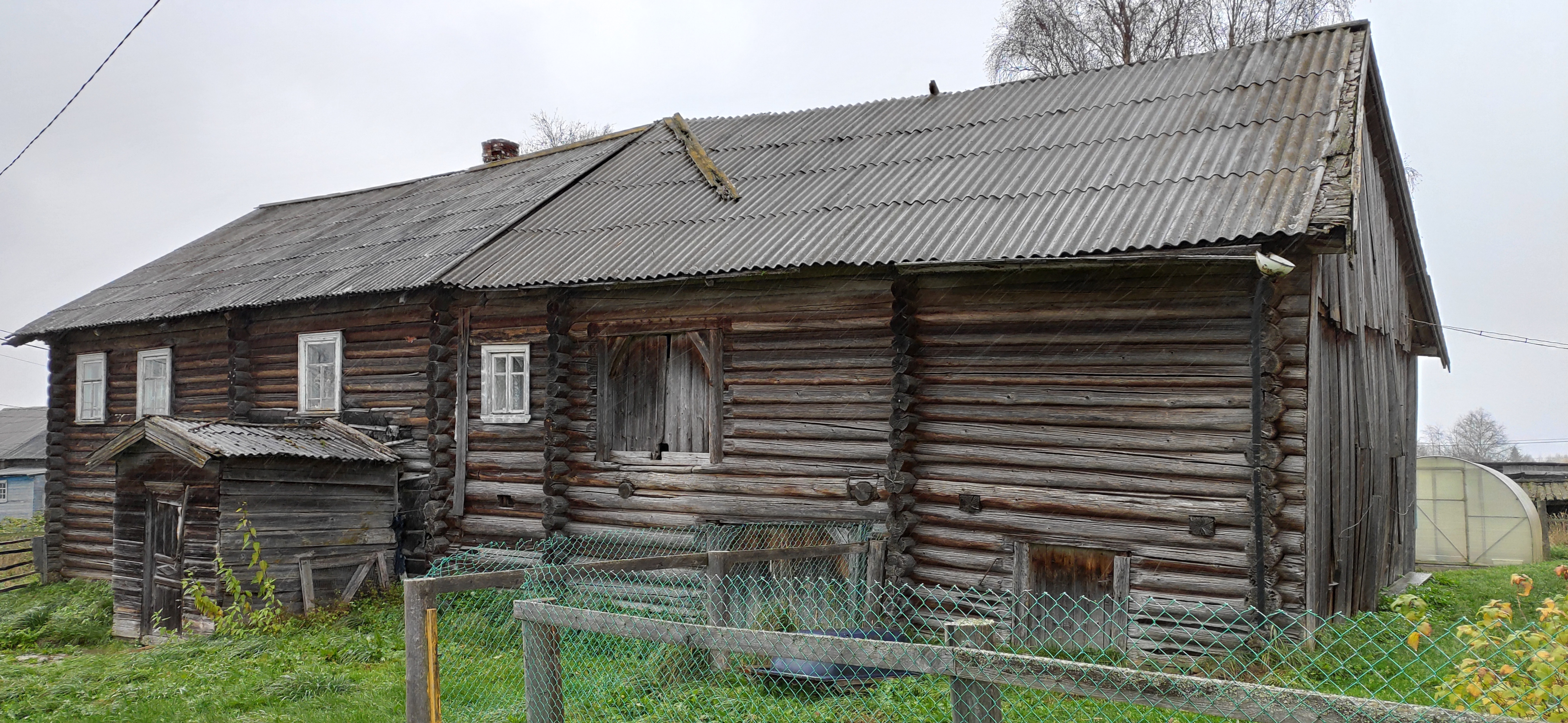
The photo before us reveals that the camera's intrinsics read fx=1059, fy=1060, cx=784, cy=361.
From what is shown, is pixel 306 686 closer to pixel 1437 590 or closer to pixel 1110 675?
pixel 1110 675

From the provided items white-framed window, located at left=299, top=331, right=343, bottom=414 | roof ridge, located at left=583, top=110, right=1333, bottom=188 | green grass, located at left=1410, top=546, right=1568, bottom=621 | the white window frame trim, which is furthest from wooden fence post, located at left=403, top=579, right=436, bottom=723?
green grass, located at left=1410, top=546, right=1568, bottom=621

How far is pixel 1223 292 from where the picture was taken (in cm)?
856

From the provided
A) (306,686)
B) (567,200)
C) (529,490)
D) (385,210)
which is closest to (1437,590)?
(529,490)

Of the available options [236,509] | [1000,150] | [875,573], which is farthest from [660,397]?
[236,509]

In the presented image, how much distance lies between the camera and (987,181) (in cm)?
1109

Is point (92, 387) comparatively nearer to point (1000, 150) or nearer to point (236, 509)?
point (236, 509)

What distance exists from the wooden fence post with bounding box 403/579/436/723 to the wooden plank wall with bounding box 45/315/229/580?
38.2 ft

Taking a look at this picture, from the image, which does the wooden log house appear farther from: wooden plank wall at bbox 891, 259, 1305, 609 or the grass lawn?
the grass lawn

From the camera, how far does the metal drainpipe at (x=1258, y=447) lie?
828cm

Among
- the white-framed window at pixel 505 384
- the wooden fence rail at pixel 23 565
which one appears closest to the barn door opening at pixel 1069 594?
the white-framed window at pixel 505 384

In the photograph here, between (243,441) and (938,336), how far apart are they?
7.93 m

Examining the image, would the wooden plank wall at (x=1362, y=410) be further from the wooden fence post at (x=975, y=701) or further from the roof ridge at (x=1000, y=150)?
the wooden fence post at (x=975, y=701)

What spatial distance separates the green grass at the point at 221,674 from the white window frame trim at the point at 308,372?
3042mm

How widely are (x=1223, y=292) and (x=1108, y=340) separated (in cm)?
98
